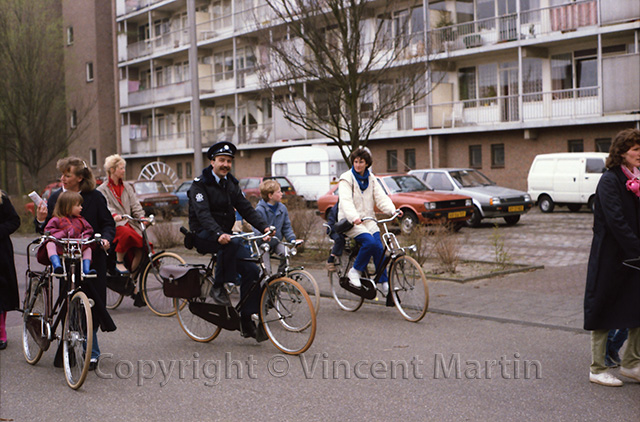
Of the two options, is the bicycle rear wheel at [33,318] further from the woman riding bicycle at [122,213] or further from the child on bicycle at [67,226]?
the woman riding bicycle at [122,213]

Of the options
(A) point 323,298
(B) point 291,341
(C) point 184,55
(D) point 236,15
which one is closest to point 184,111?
(C) point 184,55

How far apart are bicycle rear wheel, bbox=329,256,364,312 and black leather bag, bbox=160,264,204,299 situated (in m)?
2.15

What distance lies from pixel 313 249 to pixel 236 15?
3258 centimetres

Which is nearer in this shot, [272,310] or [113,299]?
[272,310]

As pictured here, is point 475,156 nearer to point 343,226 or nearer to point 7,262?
point 343,226

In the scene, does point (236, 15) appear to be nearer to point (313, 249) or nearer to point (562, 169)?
point (562, 169)

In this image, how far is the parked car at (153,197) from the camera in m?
27.6

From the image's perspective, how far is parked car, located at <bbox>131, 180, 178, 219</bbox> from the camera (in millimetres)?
27609

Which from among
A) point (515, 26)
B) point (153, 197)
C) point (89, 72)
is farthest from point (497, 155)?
point (89, 72)

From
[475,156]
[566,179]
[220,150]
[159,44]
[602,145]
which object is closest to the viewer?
[220,150]

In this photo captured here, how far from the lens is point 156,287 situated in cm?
886

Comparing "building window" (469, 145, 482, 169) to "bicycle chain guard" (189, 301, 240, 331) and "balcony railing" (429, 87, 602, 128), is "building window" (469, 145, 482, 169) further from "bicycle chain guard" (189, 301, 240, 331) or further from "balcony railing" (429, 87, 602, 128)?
"bicycle chain guard" (189, 301, 240, 331)

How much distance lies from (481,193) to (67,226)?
16066mm

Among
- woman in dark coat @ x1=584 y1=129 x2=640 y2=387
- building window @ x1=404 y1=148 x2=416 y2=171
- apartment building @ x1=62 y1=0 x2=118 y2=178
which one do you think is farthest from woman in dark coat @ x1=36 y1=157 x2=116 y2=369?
apartment building @ x1=62 y1=0 x2=118 y2=178
